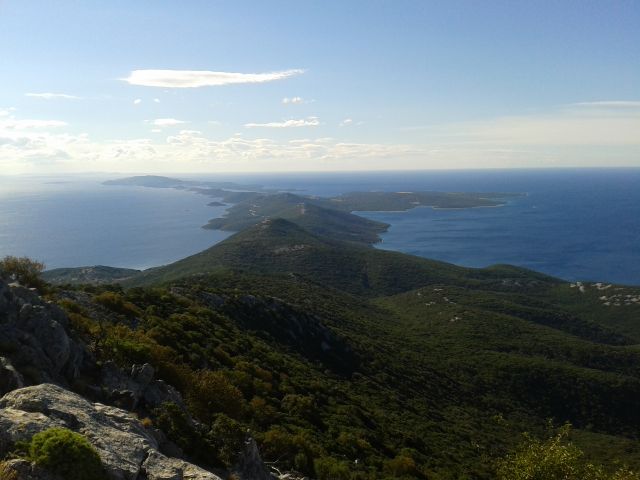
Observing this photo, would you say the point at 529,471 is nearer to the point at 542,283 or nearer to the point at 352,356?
the point at 352,356

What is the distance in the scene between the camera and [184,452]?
54.6 ft

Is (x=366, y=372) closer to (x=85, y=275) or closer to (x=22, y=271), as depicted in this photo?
(x=22, y=271)

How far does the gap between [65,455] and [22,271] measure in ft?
73.2

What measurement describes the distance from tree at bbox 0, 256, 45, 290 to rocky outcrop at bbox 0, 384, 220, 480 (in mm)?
16366

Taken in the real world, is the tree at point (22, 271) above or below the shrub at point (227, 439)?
above

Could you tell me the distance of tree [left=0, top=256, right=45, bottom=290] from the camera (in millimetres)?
26983

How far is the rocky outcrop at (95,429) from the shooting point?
1202 cm

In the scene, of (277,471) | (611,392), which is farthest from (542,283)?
(277,471)

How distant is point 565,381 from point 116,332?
7769 centimetres

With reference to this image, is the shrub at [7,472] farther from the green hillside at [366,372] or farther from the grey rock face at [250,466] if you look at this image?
the grey rock face at [250,466]

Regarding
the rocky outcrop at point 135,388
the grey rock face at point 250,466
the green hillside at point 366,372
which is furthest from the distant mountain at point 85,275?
the grey rock face at point 250,466

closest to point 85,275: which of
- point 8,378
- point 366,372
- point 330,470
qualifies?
point 366,372

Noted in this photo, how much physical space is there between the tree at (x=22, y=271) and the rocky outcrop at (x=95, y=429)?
16.4m

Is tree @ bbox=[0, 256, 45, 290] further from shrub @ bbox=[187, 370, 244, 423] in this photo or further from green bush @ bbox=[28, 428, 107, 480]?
green bush @ bbox=[28, 428, 107, 480]
